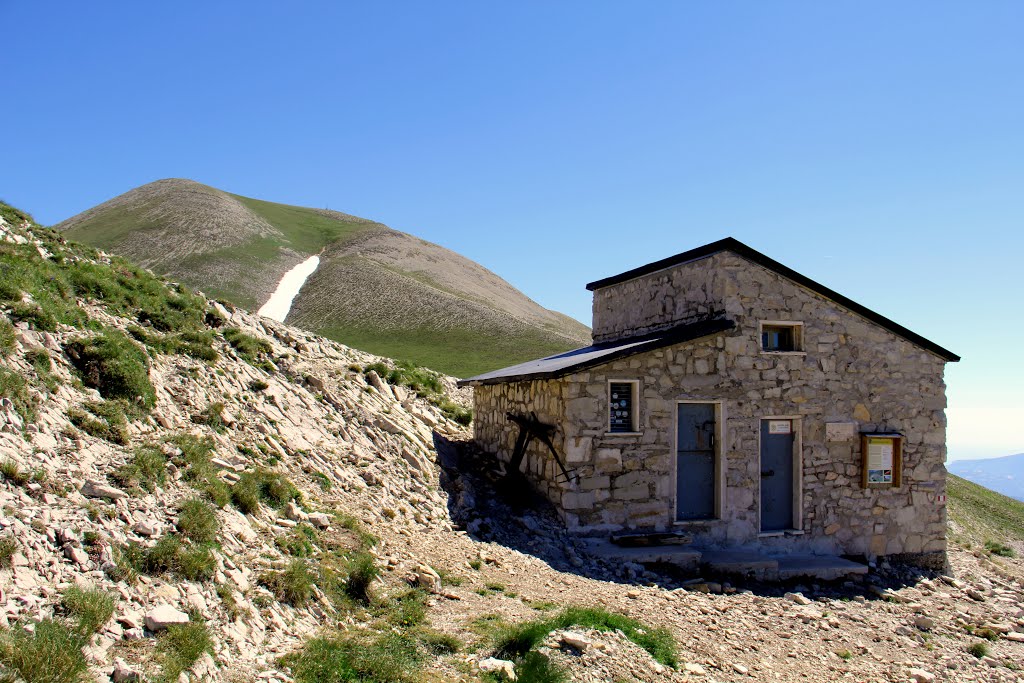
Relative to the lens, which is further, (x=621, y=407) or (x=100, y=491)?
(x=621, y=407)

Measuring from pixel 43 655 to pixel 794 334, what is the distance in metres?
13.2

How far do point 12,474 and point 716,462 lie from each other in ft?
36.2

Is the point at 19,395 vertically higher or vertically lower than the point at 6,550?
higher

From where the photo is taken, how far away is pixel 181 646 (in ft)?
18.2

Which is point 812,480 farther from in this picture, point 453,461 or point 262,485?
point 262,485

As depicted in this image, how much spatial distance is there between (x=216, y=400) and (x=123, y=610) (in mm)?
5943

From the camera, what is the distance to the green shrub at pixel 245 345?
14.0 metres

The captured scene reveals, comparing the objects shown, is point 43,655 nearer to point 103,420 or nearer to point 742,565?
point 103,420

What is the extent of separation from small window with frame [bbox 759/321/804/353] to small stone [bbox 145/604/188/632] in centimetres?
1138

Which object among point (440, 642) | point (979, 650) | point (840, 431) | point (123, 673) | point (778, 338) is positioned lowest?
point (979, 650)

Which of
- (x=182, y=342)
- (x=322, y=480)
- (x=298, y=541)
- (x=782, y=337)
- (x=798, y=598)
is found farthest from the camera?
(x=782, y=337)

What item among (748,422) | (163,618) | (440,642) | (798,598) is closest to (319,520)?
(440,642)

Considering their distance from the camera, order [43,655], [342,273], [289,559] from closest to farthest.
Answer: [43,655] → [289,559] → [342,273]

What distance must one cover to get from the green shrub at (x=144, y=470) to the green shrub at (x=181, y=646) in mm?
2252
